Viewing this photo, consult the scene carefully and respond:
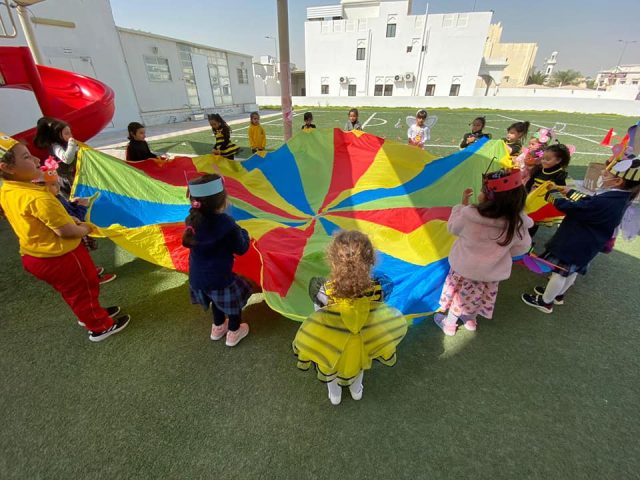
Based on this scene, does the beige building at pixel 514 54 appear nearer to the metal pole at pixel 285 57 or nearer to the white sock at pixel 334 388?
the metal pole at pixel 285 57

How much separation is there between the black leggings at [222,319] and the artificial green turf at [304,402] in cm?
14

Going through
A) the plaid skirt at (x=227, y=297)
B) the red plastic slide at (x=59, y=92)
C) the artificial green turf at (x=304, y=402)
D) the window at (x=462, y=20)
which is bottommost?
the artificial green turf at (x=304, y=402)

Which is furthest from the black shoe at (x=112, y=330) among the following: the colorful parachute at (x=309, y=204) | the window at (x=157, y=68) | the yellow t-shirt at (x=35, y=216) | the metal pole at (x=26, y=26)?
the window at (x=157, y=68)

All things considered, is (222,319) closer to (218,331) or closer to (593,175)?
(218,331)

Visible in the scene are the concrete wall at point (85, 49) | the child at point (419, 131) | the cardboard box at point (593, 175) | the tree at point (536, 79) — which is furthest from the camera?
the tree at point (536, 79)

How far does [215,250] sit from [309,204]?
57.4 inches

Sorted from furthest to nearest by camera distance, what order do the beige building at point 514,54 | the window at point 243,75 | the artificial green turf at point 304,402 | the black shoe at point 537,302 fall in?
1. the beige building at point 514,54
2. the window at point 243,75
3. the black shoe at point 537,302
4. the artificial green turf at point 304,402

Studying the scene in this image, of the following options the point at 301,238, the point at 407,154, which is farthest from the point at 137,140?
the point at 407,154

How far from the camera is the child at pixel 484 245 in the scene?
1.50 metres

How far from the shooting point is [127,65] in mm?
10562

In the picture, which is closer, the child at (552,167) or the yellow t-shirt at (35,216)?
the yellow t-shirt at (35,216)

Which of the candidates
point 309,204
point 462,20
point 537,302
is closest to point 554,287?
point 537,302

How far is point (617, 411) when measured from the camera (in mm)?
1533

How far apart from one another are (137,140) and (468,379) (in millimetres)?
3939
